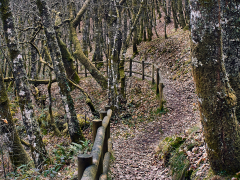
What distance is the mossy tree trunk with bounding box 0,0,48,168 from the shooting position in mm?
6172

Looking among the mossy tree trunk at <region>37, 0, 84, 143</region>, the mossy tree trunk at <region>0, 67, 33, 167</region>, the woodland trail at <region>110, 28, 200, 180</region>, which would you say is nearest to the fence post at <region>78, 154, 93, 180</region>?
the woodland trail at <region>110, 28, 200, 180</region>

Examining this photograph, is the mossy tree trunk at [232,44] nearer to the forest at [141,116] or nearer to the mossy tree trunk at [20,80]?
the forest at [141,116]

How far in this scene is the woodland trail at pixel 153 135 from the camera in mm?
5392

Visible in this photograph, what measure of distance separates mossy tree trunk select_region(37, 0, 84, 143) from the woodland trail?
168 cm

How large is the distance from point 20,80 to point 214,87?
545 centimetres

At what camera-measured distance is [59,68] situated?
24.7 feet

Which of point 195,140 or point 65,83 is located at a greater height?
point 65,83

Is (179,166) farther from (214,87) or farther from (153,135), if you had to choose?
(153,135)

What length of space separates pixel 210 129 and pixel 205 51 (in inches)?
43.3

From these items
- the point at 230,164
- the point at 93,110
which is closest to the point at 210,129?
the point at 230,164

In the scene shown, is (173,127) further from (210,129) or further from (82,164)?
(82,164)

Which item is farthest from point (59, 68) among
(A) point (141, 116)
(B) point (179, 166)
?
(B) point (179, 166)

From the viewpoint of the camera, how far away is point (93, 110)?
1100cm

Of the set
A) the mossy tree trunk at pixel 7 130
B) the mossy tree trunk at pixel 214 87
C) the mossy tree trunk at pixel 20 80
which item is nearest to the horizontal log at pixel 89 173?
the mossy tree trunk at pixel 214 87
